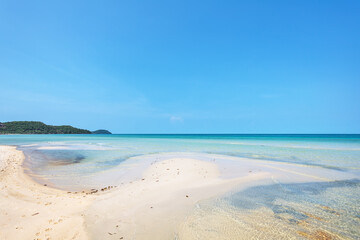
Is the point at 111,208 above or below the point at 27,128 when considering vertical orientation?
below

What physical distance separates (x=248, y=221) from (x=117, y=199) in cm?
440

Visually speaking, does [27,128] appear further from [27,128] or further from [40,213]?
[40,213]

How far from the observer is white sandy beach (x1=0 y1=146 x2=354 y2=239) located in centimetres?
407

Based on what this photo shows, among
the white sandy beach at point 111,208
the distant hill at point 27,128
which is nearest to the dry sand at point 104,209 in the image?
the white sandy beach at point 111,208

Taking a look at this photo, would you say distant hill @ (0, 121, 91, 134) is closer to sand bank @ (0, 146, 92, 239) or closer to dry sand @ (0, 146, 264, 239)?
sand bank @ (0, 146, 92, 239)

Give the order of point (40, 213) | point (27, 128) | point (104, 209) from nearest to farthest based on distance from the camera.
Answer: point (40, 213) < point (104, 209) < point (27, 128)

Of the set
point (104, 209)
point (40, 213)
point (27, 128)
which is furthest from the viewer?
point (27, 128)

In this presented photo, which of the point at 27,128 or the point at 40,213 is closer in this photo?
the point at 40,213

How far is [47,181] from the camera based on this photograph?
897 centimetres

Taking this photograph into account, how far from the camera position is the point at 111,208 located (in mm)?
5387

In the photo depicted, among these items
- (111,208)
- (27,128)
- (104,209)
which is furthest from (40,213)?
(27,128)

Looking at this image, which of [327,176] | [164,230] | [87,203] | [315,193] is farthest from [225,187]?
[327,176]

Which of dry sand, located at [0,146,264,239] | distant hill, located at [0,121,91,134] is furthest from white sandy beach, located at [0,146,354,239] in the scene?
distant hill, located at [0,121,91,134]

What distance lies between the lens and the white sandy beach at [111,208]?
4.07 m
